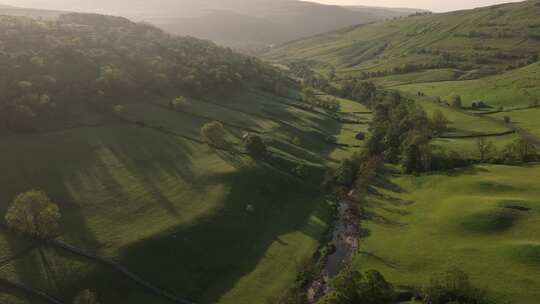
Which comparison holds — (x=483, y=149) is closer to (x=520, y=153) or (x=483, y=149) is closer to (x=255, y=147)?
(x=520, y=153)

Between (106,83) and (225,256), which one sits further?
(106,83)

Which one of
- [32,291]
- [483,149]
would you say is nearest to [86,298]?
[32,291]

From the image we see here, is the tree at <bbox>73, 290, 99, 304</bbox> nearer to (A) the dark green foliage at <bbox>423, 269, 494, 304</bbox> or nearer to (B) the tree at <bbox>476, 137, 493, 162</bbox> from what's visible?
(A) the dark green foliage at <bbox>423, 269, 494, 304</bbox>

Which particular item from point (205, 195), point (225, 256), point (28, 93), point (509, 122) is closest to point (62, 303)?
point (225, 256)

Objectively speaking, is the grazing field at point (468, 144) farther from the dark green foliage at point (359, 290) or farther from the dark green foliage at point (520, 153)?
the dark green foliage at point (359, 290)

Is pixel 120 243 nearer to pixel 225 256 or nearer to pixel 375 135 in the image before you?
pixel 225 256

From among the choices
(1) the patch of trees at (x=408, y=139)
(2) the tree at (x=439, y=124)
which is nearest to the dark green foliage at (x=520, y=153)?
(1) the patch of trees at (x=408, y=139)
